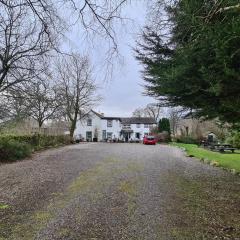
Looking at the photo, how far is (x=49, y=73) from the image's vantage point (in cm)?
1988

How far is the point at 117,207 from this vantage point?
8.60m

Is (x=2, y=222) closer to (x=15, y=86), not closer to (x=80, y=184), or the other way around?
(x=80, y=184)

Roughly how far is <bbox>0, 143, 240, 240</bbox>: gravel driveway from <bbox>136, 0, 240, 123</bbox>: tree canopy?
2.52 m

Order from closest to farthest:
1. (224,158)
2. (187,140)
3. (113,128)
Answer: (224,158) → (187,140) → (113,128)

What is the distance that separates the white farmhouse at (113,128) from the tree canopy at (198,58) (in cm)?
6429

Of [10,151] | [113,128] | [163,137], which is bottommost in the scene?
[10,151]

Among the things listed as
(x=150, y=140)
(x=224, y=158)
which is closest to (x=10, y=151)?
(x=224, y=158)

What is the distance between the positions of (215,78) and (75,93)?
46.3 meters

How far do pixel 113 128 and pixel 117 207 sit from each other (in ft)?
242

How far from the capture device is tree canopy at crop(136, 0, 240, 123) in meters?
8.66

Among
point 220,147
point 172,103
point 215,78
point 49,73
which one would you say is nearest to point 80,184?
point 172,103

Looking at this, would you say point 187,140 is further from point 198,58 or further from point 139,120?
point 198,58

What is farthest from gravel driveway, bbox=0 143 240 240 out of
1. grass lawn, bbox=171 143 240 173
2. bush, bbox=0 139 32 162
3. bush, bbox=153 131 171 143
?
bush, bbox=153 131 171 143

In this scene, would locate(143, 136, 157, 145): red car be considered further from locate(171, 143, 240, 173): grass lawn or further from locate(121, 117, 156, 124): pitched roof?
locate(121, 117, 156, 124): pitched roof
